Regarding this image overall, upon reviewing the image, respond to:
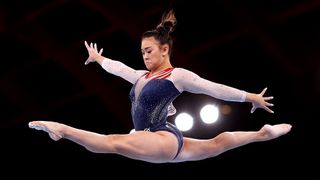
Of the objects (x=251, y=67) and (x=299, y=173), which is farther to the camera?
(x=251, y=67)

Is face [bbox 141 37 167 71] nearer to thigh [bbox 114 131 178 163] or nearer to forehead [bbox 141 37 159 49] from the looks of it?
forehead [bbox 141 37 159 49]

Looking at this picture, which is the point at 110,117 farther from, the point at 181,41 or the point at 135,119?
the point at 135,119

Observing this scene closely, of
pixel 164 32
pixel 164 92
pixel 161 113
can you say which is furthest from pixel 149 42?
pixel 161 113

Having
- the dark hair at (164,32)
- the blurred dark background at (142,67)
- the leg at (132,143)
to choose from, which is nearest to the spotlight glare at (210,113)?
the blurred dark background at (142,67)

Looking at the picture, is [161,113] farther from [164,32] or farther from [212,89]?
[164,32]

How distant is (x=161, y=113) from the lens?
4.27m

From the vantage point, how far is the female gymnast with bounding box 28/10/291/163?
13.0 feet

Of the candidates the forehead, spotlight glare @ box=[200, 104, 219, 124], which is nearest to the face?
the forehead

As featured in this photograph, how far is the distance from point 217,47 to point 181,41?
21.3 inches

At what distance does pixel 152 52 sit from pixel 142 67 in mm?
4197

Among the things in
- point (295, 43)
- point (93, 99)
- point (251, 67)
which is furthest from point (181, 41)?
point (93, 99)

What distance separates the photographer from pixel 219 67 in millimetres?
8484

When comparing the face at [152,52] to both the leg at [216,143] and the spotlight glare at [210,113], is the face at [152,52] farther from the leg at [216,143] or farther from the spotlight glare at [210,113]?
the spotlight glare at [210,113]

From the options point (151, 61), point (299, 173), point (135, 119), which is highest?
point (299, 173)
